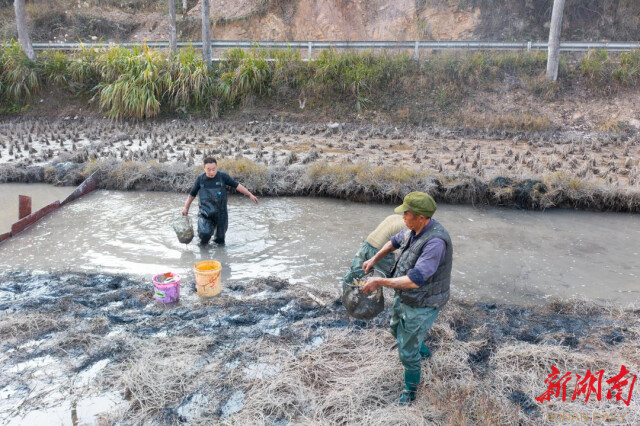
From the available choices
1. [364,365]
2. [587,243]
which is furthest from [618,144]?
[364,365]

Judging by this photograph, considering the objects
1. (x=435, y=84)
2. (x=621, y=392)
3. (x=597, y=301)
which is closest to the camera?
(x=621, y=392)

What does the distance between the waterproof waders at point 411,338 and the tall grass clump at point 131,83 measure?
47.0 feet

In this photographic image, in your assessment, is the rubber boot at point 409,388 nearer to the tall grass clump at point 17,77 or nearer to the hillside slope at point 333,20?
the tall grass clump at point 17,77

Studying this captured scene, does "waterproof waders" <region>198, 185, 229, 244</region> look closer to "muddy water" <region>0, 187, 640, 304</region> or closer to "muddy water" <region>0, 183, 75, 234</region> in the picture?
"muddy water" <region>0, 187, 640, 304</region>

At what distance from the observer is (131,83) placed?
16.2 m

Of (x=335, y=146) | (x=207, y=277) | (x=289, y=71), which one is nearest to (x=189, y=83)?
(x=289, y=71)

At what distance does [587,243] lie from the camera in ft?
25.1

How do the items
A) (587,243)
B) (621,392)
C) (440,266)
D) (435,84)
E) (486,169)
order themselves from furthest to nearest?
1. (435,84)
2. (486,169)
3. (587,243)
4. (621,392)
5. (440,266)

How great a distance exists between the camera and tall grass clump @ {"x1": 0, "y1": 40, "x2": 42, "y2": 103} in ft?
56.7

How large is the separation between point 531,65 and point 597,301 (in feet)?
44.3

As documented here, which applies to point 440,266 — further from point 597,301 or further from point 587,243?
point 587,243

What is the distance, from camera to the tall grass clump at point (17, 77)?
17281 mm

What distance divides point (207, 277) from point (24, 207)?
4.58m

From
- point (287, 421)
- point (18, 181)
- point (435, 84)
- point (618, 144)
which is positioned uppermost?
point (435, 84)
